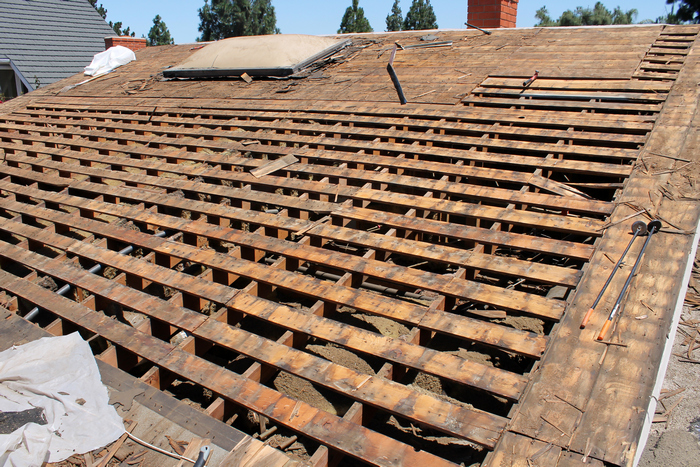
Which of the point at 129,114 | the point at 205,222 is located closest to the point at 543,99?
the point at 205,222

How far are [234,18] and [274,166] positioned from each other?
31.2 metres

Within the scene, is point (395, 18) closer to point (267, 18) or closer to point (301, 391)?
point (267, 18)

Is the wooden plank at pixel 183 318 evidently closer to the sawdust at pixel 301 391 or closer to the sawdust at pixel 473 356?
the sawdust at pixel 301 391

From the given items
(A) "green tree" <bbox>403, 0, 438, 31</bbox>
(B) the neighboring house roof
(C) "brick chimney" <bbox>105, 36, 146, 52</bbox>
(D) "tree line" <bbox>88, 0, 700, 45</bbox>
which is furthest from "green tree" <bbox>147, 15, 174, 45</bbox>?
(C) "brick chimney" <bbox>105, 36, 146, 52</bbox>

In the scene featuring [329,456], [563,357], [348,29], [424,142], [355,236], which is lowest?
[329,456]

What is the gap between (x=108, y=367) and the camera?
2.52 meters

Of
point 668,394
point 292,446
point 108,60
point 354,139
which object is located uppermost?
point 108,60

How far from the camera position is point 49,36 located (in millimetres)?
18031

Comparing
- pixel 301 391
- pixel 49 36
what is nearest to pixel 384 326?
pixel 301 391

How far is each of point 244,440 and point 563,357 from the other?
1.39m

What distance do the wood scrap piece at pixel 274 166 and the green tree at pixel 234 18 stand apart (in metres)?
30.4

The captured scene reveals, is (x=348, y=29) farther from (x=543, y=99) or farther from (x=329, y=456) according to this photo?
(x=329, y=456)

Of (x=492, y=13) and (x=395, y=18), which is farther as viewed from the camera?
(x=395, y=18)

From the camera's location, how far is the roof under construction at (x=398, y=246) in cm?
206
